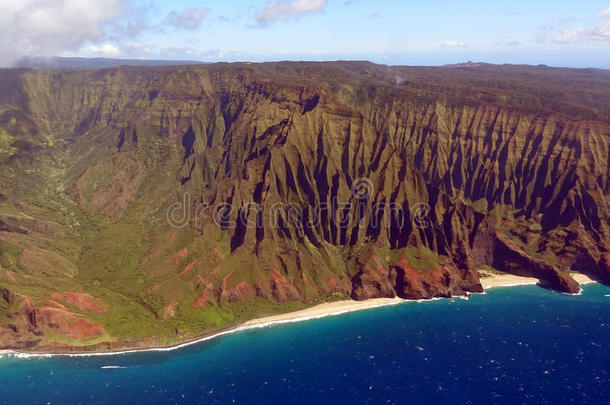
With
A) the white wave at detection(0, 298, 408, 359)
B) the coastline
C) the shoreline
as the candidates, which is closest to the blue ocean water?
the white wave at detection(0, 298, 408, 359)

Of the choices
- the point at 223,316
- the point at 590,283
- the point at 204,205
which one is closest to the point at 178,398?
the point at 223,316

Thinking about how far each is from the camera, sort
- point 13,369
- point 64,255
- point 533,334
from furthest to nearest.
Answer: point 64,255
point 533,334
point 13,369

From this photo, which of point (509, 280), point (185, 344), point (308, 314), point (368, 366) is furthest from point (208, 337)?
point (509, 280)

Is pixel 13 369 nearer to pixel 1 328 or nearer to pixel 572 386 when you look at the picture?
pixel 1 328

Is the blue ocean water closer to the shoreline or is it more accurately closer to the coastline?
the shoreline

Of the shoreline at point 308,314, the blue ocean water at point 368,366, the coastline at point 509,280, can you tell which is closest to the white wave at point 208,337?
the shoreline at point 308,314

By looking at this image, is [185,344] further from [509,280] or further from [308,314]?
[509,280]
